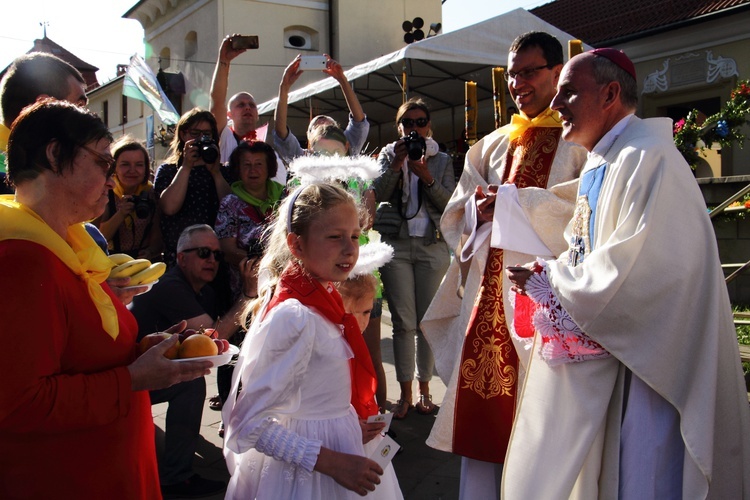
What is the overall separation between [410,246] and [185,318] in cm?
172

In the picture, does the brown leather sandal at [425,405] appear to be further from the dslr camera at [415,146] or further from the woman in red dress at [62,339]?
the woman in red dress at [62,339]

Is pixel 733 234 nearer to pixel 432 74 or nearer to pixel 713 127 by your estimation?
pixel 713 127

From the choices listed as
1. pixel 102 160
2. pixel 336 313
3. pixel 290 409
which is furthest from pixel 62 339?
pixel 336 313

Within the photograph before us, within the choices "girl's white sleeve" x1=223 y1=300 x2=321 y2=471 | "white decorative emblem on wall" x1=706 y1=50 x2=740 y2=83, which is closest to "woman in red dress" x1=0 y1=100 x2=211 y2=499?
"girl's white sleeve" x1=223 y1=300 x2=321 y2=471

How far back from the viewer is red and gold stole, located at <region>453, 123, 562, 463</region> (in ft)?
10.2

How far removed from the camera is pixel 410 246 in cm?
473

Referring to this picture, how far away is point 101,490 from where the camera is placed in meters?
1.75

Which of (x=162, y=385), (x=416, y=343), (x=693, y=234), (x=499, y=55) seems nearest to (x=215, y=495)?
(x=416, y=343)

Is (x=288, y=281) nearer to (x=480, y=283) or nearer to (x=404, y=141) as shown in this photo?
(x=480, y=283)

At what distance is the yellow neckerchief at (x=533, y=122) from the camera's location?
10.8 ft

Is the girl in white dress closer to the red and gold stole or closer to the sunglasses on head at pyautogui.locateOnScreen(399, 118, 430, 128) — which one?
the red and gold stole

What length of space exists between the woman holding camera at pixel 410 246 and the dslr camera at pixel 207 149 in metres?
1.09

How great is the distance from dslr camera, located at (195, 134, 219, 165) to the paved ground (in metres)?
1.81

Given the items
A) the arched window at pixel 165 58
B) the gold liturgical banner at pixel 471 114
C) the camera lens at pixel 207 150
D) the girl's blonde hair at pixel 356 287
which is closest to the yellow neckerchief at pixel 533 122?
the gold liturgical banner at pixel 471 114
